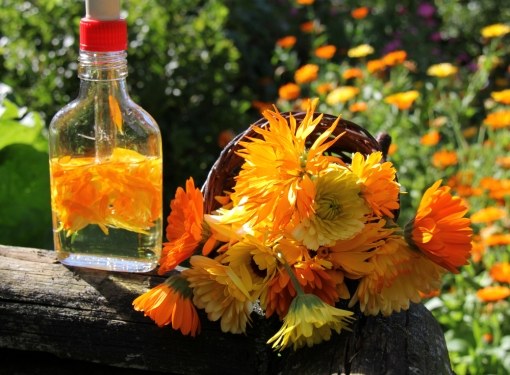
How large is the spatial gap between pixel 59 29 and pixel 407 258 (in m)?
2.21

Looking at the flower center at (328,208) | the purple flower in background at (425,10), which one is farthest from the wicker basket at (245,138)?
the purple flower in background at (425,10)

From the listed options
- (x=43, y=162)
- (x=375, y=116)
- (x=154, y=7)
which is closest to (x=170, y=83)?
(x=154, y=7)

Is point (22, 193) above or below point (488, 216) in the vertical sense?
above

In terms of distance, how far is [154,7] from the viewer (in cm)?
353

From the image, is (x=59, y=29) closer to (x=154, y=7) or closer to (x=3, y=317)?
(x=154, y=7)

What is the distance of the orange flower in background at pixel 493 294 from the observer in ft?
7.27

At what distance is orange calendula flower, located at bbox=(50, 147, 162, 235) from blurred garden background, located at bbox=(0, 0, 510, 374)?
1.99 feet

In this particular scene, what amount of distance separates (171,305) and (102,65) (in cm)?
47

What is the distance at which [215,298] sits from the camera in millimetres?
1452

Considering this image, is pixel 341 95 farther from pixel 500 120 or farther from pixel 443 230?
pixel 443 230

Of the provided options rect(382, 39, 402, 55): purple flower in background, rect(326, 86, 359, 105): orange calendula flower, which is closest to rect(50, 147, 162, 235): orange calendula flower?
rect(326, 86, 359, 105): orange calendula flower

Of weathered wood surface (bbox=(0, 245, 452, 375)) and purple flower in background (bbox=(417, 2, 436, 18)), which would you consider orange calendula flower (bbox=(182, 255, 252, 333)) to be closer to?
weathered wood surface (bbox=(0, 245, 452, 375))

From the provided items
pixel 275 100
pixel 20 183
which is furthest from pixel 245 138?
pixel 275 100

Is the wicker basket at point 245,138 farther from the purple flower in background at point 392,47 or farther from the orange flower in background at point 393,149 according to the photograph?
the purple flower in background at point 392,47
